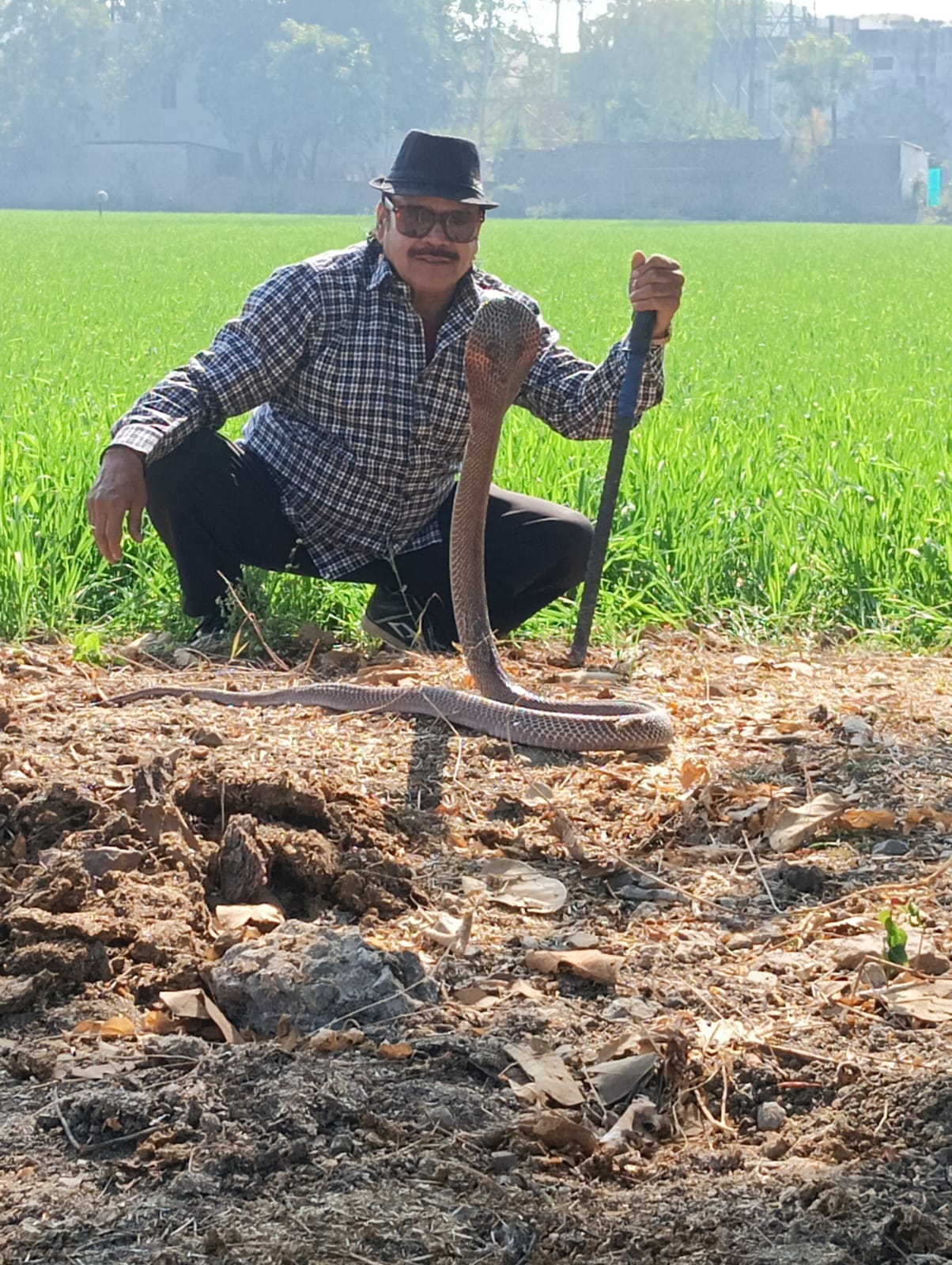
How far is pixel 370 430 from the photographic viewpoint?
4750mm

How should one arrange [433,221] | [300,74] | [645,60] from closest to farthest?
1. [433,221]
2. [300,74]
3. [645,60]

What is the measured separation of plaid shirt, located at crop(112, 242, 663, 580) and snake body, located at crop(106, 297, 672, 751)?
76 cm

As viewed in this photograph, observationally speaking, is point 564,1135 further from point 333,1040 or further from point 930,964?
point 930,964

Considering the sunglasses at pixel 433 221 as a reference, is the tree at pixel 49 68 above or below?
above

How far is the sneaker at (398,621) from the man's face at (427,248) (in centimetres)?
99

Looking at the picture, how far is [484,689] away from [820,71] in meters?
103

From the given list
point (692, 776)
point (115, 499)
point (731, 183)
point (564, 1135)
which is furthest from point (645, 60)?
point (564, 1135)

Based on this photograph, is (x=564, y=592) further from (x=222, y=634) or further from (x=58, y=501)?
(x=58, y=501)

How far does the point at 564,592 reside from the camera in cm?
522

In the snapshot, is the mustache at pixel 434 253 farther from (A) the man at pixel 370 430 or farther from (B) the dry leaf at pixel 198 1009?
(B) the dry leaf at pixel 198 1009

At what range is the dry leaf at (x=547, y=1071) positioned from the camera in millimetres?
2240

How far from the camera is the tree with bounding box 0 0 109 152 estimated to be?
326 feet

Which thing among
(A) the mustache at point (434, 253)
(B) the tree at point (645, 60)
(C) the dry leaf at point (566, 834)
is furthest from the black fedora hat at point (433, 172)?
(B) the tree at point (645, 60)

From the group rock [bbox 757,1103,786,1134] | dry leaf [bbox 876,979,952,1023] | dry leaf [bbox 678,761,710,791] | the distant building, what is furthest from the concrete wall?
rock [bbox 757,1103,786,1134]
